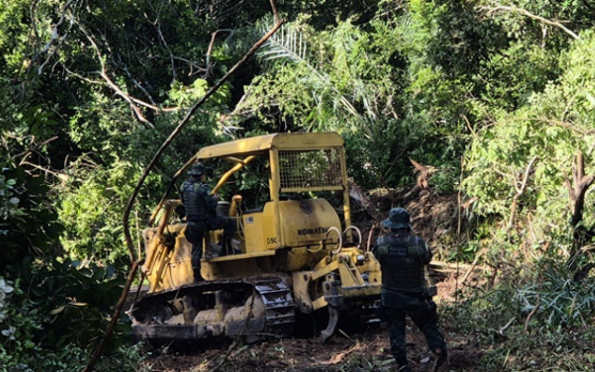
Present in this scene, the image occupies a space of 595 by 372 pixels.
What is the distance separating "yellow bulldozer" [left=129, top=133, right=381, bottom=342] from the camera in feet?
35.3

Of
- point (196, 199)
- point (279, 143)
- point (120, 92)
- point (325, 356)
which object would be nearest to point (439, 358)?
point (325, 356)

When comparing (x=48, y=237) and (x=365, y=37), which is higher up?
(x=365, y=37)

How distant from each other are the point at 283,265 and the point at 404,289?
286 centimetres

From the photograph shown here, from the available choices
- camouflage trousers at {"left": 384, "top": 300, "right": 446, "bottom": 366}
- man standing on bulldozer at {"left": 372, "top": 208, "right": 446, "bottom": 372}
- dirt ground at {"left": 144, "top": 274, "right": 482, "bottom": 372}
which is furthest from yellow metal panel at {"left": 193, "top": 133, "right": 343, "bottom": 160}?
camouflage trousers at {"left": 384, "top": 300, "right": 446, "bottom": 366}

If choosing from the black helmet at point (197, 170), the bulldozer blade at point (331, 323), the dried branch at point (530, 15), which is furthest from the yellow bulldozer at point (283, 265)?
the dried branch at point (530, 15)

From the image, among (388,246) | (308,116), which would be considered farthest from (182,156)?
(388,246)

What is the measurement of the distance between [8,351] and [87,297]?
0.76 metres

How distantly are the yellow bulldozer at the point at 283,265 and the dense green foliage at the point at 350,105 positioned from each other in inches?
54.8

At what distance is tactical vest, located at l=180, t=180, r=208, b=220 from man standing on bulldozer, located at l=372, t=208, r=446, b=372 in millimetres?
3347

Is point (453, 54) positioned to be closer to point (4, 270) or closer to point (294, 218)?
point (294, 218)

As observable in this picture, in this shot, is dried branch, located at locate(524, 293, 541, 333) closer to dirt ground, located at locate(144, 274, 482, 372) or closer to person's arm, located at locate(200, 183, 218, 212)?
dirt ground, located at locate(144, 274, 482, 372)

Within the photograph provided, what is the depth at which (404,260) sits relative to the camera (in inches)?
347

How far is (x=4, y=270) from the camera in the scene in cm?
662

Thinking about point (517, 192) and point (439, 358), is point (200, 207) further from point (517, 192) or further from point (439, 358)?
point (517, 192)
